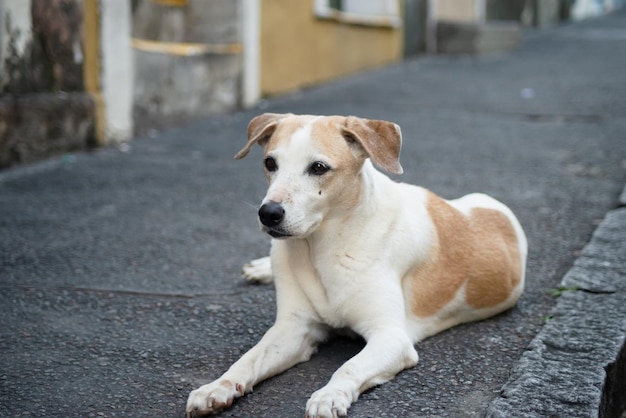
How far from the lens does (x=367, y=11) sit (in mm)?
14328

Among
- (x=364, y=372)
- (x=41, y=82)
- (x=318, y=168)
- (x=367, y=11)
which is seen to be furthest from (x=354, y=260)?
(x=367, y=11)

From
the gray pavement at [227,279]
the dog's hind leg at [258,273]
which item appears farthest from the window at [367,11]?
the dog's hind leg at [258,273]

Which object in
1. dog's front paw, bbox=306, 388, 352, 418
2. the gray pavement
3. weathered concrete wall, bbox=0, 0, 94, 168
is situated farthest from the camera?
weathered concrete wall, bbox=0, 0, 94, 168

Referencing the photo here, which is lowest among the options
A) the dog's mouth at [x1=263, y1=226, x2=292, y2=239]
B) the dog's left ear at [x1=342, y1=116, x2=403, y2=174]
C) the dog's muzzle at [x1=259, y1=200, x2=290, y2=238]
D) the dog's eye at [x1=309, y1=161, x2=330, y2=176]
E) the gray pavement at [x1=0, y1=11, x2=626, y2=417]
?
the gray pavement at [x1=0, y1=11, x2=626, y2=417]

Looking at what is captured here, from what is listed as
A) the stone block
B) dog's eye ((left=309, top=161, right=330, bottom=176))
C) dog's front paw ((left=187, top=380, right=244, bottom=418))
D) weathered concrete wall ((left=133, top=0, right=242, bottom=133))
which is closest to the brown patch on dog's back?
dog's eye ((left=309, top=161, right=330, bottom=176))

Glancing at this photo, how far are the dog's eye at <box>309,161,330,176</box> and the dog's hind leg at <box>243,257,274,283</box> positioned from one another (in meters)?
1.10

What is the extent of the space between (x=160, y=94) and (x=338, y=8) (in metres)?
5.51

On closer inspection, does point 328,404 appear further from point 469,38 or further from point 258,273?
point 469,38

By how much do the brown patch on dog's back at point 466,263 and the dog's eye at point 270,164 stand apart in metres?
0.72

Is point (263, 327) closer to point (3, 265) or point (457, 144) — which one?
point (3, 265)

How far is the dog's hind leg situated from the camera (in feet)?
13.7

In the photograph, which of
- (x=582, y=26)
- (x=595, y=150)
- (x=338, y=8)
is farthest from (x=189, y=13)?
(x=582, y=26)

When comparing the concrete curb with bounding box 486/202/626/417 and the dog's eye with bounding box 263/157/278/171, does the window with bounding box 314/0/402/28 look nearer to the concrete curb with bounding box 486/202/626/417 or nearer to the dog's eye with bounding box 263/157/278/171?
the concrete curb with bounding box 486/202/626/417

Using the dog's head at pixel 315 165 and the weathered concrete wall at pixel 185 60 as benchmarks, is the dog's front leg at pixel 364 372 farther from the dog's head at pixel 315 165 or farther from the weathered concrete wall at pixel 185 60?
the weathered concrete wall at pixel 185 60
